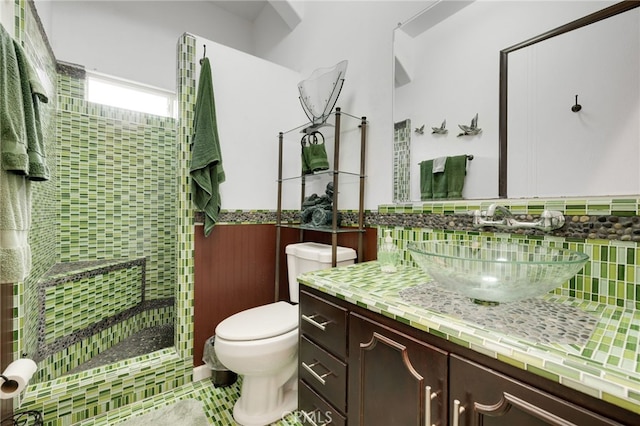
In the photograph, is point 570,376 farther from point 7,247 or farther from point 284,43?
point 284,43

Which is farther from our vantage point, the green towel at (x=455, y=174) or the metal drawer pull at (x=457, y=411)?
the green towel at (x=455, y=174)

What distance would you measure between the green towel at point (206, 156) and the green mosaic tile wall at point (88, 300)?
970 millimetres

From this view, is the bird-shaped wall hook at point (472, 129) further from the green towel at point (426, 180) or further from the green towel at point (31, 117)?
the green towel at point (31, 117)

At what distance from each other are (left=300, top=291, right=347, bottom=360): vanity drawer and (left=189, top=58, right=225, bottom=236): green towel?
0.84 metres

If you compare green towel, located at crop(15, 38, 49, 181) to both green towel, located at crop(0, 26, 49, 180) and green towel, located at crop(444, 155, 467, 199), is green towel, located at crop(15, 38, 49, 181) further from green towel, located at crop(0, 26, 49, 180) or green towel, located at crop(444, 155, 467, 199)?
green towel, located at crop(444, 155, 467, 199)

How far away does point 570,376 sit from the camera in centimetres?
51

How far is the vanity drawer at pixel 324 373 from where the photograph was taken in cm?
100

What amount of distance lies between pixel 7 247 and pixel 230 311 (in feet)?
3.99

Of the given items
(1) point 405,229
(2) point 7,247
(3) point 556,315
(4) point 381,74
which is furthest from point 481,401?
(4) point 381,74

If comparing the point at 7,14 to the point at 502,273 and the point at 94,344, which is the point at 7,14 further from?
the point at 502,273

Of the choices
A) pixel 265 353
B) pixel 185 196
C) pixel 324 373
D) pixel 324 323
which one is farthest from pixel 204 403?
pixel 185 196

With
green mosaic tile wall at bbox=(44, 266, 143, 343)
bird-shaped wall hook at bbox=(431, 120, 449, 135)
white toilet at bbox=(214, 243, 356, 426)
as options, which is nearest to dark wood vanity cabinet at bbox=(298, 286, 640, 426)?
white toilet at bbox=(214, 243, 356, 426)

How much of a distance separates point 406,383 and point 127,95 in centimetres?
308

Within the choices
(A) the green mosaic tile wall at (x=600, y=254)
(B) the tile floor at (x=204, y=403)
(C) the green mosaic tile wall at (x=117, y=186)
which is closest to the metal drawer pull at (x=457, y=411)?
(A) the green mosaic tile wall at (x=600, y=254)
